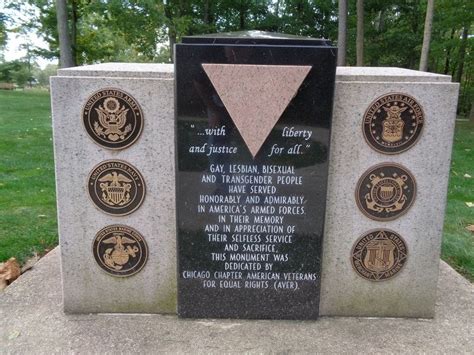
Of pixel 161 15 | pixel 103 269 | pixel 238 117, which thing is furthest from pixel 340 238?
pixel 161 15

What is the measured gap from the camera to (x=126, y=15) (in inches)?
521

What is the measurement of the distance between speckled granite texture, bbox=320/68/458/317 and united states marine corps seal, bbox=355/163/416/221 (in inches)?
1.4

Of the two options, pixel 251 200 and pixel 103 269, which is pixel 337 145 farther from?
pixel 103 269

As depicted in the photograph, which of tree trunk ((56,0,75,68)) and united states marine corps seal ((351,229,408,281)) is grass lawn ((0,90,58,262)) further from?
united states marine corps seal ((351,229,408,281))

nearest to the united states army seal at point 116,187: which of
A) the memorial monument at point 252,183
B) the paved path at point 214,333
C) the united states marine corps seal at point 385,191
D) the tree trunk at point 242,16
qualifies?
the memorial monument at point 252,183

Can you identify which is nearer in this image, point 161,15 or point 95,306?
point 95,306

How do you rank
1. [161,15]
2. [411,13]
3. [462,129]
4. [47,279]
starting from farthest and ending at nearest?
1. [411,13]
2. [462,129]
3. [161,15]
4. [47,279]

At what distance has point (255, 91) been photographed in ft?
8.59

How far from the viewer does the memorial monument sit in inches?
104

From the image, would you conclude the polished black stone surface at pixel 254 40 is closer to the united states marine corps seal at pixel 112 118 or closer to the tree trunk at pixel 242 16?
the united states marine corps seal at pixel 112 118

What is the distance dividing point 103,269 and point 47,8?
19.5 meters

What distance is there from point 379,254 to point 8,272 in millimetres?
2700

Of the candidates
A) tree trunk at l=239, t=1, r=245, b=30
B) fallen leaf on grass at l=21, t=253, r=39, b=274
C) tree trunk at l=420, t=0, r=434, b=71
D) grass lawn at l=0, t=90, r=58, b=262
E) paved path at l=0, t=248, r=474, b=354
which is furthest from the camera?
tree trunk at l=239, t=1, r=245, b=30

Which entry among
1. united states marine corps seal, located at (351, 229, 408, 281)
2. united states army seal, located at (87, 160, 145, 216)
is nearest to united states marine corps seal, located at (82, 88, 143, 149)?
united states army seal, located at (87, 160, 145, 216)
